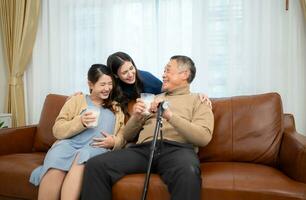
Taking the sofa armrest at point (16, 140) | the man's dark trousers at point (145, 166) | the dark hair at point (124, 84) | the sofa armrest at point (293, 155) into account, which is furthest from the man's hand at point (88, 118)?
the sofa armrest at point (293, 155)

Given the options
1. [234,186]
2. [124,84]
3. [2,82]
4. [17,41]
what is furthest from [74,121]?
[2,82]

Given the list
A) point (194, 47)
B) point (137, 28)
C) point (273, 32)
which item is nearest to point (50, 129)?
point (137, 28)

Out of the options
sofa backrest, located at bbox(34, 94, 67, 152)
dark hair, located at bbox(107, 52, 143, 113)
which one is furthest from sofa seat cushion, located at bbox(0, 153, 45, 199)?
dark hair, located at bbox(107, 52, 143, 113)

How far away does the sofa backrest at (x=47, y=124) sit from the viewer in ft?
8.54

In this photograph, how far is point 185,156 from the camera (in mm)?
1832

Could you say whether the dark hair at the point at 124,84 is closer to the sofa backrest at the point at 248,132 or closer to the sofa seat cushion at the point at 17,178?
the sofa backrest at the point at 248,132

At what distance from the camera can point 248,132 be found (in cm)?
220

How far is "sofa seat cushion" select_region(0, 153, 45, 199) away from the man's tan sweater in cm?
64

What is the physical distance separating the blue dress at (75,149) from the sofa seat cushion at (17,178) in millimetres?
73

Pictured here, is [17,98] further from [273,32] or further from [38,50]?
[273,32]

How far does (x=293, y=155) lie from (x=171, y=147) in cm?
68

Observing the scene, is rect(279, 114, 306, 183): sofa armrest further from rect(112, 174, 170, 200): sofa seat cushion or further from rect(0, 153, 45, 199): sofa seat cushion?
rect(0, 153, 45, 199): sofa seat cushion

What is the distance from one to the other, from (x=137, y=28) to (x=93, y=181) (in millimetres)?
1595

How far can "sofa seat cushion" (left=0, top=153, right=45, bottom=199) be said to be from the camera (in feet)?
6.64
